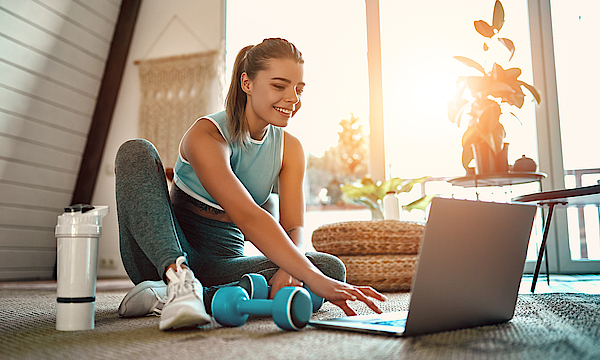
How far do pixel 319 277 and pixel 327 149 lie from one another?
22.7 feet

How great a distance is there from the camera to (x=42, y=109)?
3533 millimetres

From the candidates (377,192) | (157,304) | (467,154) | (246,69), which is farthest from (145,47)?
(157,304)

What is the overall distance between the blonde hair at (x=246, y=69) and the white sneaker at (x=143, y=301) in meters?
0.42

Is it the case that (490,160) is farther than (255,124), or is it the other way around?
(490,160)

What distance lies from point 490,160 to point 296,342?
6.34ft

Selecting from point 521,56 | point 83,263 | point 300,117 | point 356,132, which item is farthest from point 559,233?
point 356,132

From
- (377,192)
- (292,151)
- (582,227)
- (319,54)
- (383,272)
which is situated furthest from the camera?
(319,54)

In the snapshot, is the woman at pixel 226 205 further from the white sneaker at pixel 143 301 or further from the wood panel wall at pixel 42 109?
the wood panel wall at pixel 42 109

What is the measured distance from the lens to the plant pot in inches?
95.3

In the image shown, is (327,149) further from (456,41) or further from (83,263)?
(83,263)

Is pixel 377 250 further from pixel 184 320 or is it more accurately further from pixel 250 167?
pixel 184 320

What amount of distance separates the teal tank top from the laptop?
0.53 metres

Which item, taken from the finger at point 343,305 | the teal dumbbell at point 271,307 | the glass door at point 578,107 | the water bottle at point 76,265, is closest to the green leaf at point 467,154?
the glass door at point 578,107

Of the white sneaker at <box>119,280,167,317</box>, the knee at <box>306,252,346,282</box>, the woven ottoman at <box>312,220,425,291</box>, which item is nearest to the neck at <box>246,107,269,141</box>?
the knee at <box>306,252,346,282</box>
